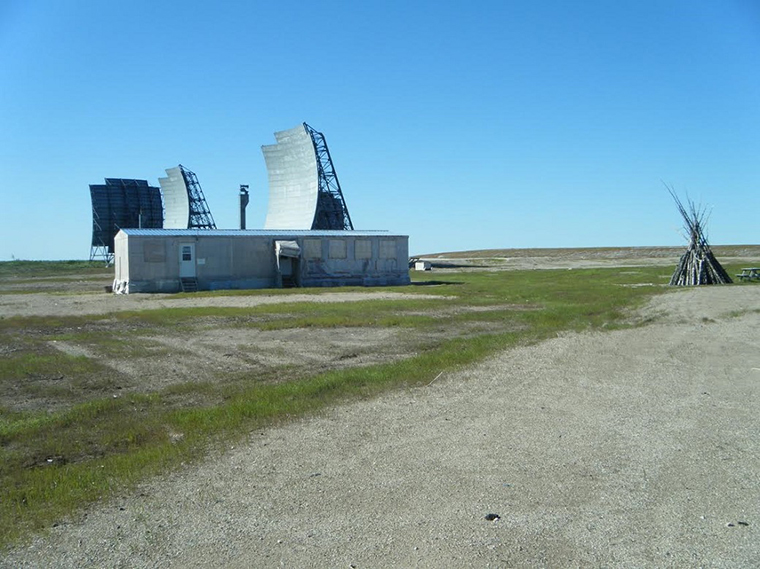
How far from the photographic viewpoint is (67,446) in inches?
A: 331

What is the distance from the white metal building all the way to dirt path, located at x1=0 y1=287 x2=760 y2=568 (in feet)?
83.8

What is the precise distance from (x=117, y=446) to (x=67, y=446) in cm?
59

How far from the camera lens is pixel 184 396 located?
11164mm

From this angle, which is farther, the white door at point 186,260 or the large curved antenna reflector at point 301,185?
the large curved antenna reflector at point 301,185

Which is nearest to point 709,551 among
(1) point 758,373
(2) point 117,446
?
(2) point 117,446

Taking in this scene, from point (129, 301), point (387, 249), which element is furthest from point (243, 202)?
point (129, 301)

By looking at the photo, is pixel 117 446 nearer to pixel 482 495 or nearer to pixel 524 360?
pixel 482 495

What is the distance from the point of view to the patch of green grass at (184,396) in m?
7.19

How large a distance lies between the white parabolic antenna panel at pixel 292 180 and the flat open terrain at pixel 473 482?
125 feet

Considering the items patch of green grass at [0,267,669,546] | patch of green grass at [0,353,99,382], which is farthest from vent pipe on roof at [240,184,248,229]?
patch of green grass at [0,353,99,382]

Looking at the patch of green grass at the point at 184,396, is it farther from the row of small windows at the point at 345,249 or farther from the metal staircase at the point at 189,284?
the row of small windows at the point at 345,249

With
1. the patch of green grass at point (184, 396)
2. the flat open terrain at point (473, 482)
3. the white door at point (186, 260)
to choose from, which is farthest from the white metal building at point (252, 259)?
the flat open terrain at point (473, 482)

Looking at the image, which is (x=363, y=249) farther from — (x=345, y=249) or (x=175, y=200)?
(x=175, y=200)

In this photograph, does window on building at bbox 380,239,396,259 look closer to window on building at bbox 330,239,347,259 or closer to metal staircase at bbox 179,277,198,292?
window on building at bbox 330,239,347,259
